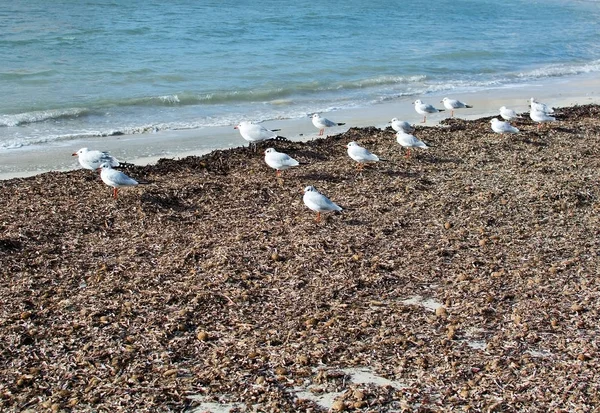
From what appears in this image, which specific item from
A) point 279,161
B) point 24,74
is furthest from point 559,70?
point 279,161

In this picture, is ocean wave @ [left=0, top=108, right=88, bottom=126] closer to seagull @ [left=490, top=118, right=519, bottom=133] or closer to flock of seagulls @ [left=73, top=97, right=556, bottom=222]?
flock of seagulls @ [left=73, top=97, right=556, bottom=222]

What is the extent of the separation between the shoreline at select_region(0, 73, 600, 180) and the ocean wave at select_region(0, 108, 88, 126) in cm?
184

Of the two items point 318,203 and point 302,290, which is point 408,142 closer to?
Answer: point 318,203

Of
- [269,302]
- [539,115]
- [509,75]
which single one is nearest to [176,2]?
[509,75]

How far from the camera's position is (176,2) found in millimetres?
34312

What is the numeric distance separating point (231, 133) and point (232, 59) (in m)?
8.64

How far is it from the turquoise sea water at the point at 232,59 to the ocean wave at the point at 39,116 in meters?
0.02

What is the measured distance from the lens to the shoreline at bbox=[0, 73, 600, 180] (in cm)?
1070

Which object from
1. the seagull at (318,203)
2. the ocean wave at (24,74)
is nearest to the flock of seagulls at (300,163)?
the seagull at (318,203)

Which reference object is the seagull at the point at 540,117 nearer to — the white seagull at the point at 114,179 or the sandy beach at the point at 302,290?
the sandy beach at the point at 302,290

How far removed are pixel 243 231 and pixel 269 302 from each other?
5.61 ft

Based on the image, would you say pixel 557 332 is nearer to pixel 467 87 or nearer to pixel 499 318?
pixel 499 318

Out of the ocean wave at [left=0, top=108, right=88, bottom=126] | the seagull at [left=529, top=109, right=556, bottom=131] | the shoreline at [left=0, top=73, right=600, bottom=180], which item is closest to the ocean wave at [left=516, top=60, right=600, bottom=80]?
the shoreline at [left=0, top=73, right=600, bottom=180]

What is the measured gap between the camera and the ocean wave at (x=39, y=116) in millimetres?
13320
